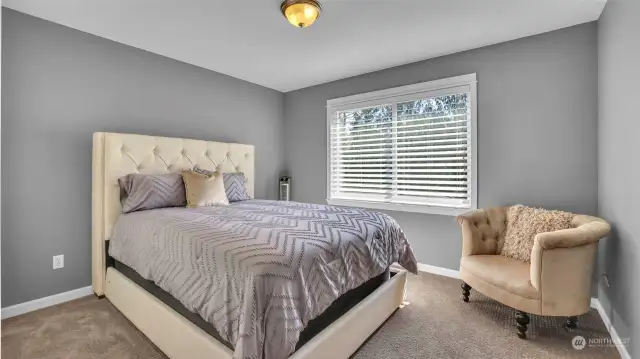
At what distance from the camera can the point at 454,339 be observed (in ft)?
6.54

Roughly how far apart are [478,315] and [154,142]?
3306mm

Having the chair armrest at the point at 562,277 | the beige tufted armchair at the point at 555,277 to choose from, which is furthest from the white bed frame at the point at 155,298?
the chair armrest at the point at 562,277

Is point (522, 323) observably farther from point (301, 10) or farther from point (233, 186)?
point (233, 186)

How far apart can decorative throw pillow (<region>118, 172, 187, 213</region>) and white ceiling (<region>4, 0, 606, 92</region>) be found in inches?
52.3

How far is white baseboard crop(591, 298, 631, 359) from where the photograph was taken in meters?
1.76

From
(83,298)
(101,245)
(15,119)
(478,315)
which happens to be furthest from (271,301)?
(15,119)

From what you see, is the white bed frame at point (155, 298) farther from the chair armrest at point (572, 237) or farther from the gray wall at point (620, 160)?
the gray wall at point (620, 160)

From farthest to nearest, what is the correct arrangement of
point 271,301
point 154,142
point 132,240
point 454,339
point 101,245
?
point 154,142, point 101,245, point 132,240, point 454,339, point 271,301

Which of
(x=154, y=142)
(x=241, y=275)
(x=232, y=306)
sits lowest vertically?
(x=232, y=306)

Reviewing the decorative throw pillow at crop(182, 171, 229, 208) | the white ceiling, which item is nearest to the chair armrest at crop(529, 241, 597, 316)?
the white ceiling

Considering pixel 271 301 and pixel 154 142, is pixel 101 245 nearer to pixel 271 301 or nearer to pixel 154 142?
pixel 154 142

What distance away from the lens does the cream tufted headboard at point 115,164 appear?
100 inches

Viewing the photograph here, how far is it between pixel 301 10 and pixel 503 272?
2.40 m

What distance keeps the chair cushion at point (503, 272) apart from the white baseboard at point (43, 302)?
3346mm
